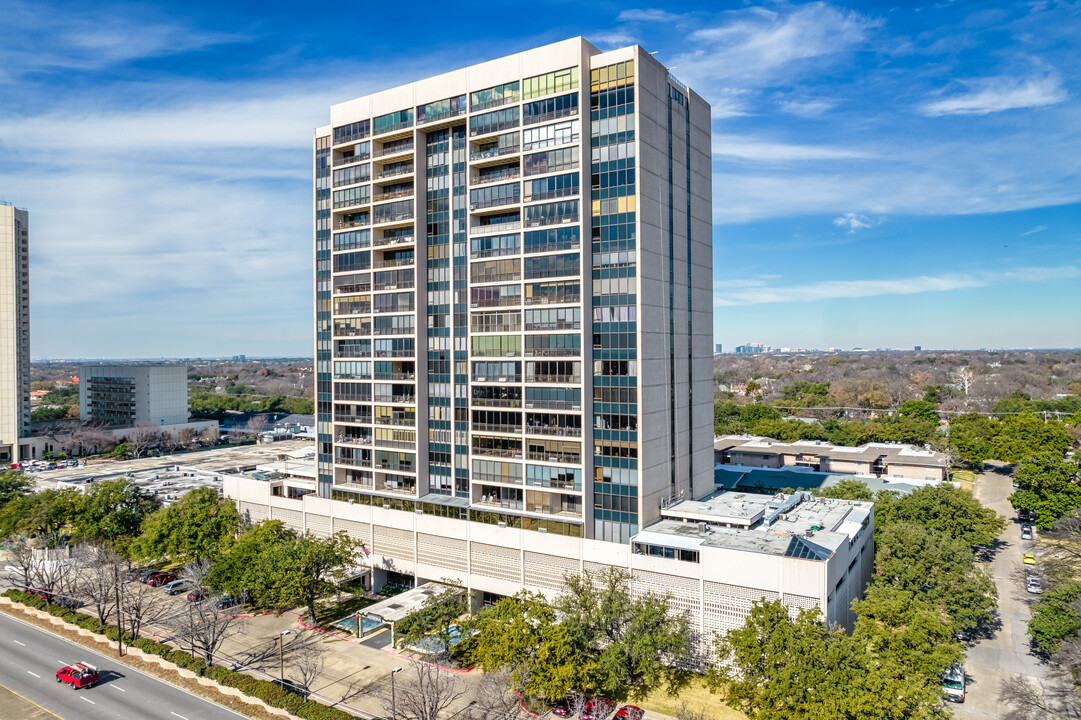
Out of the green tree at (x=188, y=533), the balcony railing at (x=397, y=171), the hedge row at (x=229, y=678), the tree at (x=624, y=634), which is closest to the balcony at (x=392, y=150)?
the balcony railing at (x=397, y=171)

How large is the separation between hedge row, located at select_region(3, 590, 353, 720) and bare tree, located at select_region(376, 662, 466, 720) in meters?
3.74

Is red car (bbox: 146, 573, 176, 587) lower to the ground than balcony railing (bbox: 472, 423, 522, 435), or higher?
A: lower

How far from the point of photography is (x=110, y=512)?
266ft

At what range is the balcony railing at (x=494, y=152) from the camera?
62463 millimetres

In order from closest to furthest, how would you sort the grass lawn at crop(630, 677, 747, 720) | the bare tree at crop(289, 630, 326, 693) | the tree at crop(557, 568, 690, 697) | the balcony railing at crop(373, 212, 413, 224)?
the grass lawn at crop(630, 677, 747, 720) → the tree at crop(557, 568, 690, 697) → the bare tree at crop(289, 630, 326, 693) → the balcony railing at crop(373, 212, 413, 224)

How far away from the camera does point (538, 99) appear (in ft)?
198

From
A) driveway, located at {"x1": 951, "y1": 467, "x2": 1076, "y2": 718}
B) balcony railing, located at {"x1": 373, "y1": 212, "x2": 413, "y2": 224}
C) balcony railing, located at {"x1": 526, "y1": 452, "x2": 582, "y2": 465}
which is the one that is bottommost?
driveway, located at {"x1": 951, "y1": 467, "x2": 1076, "y2": 718}

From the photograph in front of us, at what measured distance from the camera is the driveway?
154ft

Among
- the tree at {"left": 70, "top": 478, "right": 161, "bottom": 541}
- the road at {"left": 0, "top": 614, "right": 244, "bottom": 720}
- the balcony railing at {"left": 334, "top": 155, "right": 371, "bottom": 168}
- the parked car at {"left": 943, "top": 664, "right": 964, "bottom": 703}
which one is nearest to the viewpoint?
the road at {"left": 0, "top": 614, "right": 244, "bottom": 720}

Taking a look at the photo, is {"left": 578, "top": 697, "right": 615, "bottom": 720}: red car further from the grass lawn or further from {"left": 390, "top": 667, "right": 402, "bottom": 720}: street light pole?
{"left": 390, "top": 667, "right": 402, "bottom": 720}: street light pole

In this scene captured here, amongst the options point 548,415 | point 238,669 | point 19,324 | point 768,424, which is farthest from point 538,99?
point 19,324

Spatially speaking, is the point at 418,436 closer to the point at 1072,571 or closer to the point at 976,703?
the point at 976,703

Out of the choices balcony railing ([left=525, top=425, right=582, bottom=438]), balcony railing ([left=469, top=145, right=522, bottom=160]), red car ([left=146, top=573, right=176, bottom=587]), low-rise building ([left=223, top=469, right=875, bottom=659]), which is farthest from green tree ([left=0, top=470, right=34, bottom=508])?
balcony railing ([left=469, top=145, right=522, bottom=160])

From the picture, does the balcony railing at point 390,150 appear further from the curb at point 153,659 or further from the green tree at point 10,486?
the green tree at point 10,486
